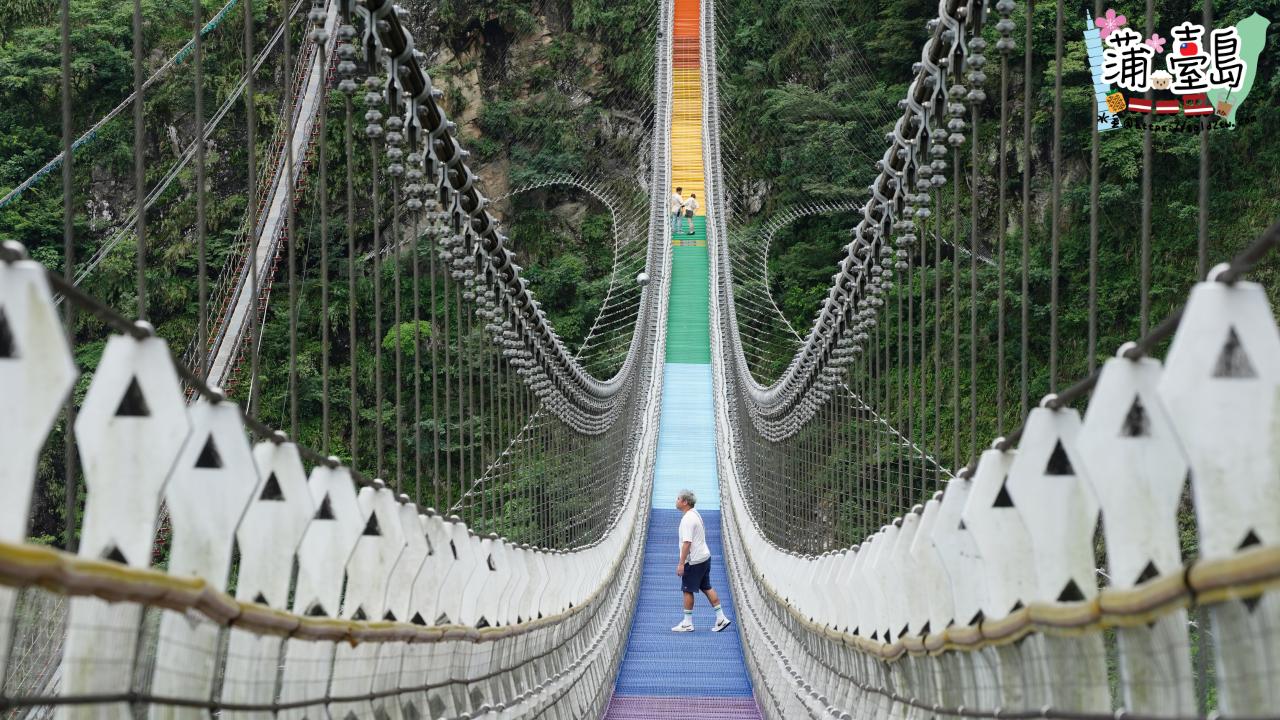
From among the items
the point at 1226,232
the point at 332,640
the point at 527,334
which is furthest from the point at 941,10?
the point at 1226,232

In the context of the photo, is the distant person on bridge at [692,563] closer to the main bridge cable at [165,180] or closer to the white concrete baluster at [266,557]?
the white concrete baluster at [266,557]

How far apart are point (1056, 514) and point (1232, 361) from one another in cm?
54

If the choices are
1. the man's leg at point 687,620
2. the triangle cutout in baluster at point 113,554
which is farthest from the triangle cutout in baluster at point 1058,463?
the man's leg at point 687,620

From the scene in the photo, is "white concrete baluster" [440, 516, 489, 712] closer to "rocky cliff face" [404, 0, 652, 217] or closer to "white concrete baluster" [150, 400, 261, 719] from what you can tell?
"white concrete baluster" [150, 400, 261, 719]

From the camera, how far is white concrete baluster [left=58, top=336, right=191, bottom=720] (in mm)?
1547

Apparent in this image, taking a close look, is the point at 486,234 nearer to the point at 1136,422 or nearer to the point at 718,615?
the point at 718,615

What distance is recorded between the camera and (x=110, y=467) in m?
1.65

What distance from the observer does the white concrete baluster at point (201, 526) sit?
1.75m

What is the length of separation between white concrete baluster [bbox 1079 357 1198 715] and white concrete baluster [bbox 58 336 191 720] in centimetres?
92

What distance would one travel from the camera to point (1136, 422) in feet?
5.32

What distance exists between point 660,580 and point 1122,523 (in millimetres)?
7974

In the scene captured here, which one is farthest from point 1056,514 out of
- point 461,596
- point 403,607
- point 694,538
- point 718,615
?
point 718,615

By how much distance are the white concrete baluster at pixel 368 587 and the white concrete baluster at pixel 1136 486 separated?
4.11 feet

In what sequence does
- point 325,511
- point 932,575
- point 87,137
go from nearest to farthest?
point 325,511 < point 932,575 < point 87,137
